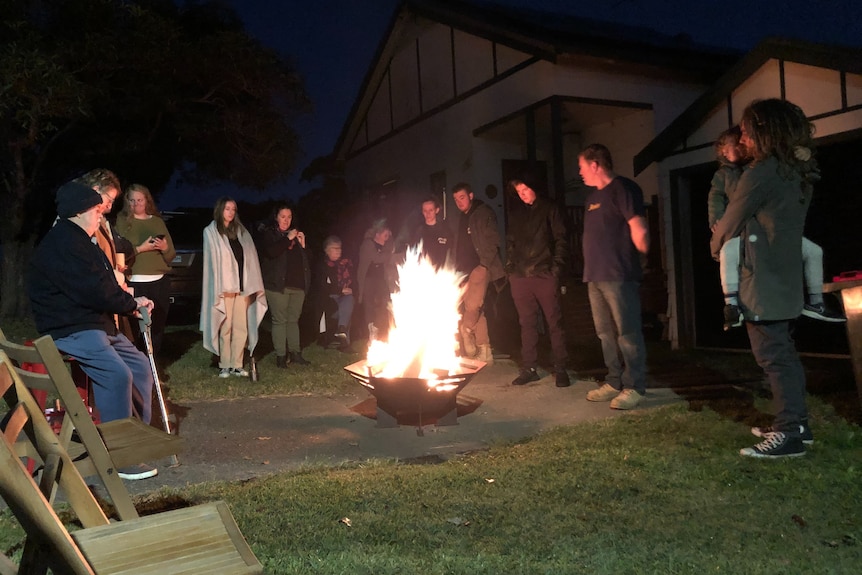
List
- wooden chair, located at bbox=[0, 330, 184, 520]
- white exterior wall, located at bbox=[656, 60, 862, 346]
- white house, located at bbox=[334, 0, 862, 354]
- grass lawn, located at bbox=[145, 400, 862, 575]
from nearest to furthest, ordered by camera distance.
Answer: wooden chair, located at bbox=[0, 330, 184, 520], grass lawn, located at bbox=[145, 400, 862, 575], white exterior wall, located at bbox=[656, 60, 862, 346], white house, located at bbox=[334, 0, 862, 354]

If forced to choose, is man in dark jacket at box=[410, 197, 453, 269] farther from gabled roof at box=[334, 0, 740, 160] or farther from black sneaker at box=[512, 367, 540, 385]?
gabled roof at box=[334, 0, 740, 160]

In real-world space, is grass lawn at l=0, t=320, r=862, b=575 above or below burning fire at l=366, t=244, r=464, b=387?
below

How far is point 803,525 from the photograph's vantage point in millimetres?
3520

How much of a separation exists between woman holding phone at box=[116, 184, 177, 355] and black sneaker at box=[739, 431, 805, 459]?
550cm

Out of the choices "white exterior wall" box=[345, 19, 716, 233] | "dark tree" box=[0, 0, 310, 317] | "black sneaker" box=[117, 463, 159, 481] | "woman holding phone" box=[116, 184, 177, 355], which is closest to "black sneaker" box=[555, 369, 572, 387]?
"black sneaker" box=[117, 463, 159, 481]

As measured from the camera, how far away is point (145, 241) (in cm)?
712

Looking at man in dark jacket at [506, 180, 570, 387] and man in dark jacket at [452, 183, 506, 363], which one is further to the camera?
man in dark jacket at [452, 183, 506, 363]

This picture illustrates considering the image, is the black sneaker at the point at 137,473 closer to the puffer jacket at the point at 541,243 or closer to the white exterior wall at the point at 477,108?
the puffer jacket at the point at 541,243

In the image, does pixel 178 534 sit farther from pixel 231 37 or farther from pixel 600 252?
pixel 231 37

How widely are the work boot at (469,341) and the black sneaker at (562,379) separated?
1.81 m

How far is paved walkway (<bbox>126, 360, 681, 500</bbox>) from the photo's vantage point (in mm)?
5012

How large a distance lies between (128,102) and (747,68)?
454 inches

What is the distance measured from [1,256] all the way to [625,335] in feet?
50.0

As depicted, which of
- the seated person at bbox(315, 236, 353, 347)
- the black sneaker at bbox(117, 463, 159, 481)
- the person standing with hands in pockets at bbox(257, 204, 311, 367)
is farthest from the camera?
the seated person at bbox(315, 236, 353, 347)
